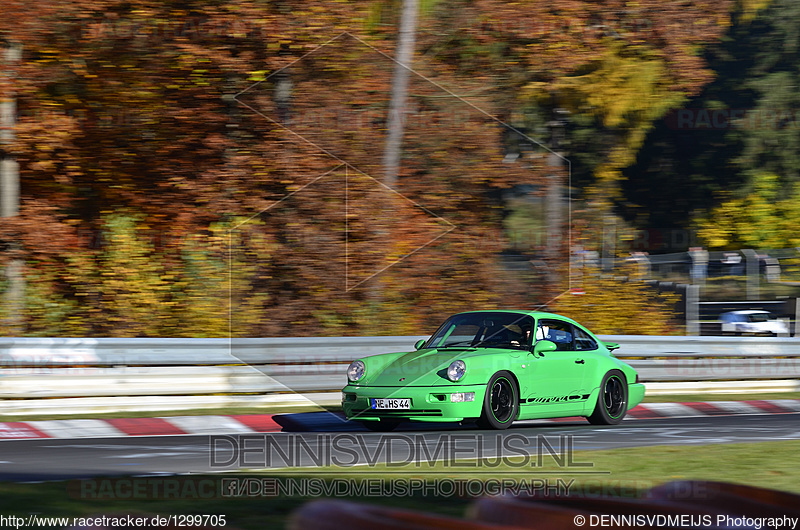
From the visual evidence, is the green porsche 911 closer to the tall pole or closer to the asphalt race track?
the asphalt race track

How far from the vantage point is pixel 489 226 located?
57.2ft

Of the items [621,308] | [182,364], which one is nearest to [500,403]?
[182,364]

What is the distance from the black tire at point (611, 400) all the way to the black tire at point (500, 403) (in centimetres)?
135

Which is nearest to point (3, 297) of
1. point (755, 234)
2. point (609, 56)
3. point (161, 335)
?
point (161, 335)

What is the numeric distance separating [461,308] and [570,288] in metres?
2.45

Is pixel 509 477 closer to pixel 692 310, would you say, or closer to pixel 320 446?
pixel 320 446

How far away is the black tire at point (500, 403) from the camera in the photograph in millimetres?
9953

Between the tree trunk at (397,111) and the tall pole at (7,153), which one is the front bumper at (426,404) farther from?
the tall pole at (7,153)

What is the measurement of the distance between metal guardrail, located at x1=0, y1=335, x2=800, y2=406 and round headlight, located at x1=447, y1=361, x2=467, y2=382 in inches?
129

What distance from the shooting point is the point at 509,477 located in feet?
21.8

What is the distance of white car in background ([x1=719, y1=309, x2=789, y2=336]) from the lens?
57.4 ft

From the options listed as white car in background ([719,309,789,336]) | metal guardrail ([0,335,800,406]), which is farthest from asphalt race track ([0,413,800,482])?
white car in background ([719,309,789,336])

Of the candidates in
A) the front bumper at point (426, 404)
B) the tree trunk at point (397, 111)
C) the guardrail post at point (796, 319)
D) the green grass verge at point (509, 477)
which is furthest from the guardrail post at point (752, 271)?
the front bumper at point (426, 404)

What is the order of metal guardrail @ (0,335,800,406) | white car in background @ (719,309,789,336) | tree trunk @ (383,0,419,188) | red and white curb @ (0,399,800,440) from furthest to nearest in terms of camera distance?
white car in background @ (719,309,789,336), tree trunk @ (383,0,419,188), metal guardrail @ (0,335,800,406), red and white curb @ (0,399,800,440)
